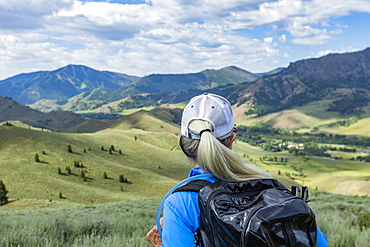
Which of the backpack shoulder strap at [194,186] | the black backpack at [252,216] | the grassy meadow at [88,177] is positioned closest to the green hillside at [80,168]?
the grassy meadow at [88,177]

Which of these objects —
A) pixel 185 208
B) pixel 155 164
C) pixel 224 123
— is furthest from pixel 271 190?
pixel 155 164

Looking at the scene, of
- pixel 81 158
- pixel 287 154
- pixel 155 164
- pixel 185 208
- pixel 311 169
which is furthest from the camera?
pixel 287 154

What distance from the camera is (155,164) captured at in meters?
66.4

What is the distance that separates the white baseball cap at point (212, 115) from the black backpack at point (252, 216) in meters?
0.57

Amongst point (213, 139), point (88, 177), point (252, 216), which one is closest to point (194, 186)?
point (213, 139)

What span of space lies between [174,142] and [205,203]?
10327 centimetres

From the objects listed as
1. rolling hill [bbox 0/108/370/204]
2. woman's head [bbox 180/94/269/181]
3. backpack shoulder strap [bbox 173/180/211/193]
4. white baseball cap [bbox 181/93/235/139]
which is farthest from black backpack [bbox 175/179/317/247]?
rolling hill [bbox 0/108/370/204]

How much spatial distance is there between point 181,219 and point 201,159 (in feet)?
1.52

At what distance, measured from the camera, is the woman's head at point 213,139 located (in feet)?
6.90

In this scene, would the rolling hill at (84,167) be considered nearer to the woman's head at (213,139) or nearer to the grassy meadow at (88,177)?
the grassy meadow at (88,177)

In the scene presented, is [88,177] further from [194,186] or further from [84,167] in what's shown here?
[194,186]

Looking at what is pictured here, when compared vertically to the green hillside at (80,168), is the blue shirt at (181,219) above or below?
above

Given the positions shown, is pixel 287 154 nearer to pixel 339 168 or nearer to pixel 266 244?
pixel 339 168

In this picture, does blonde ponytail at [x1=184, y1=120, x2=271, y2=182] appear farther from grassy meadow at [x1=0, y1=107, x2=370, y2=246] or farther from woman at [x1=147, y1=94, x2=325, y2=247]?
grassy meadow at [x1=0, y1=107, x2=370, y2=246]
